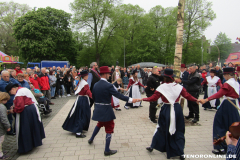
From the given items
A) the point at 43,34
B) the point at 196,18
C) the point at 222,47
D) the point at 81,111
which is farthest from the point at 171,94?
the point at 222,47

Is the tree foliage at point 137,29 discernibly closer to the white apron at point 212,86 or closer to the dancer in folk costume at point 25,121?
the white apron at point 212,86

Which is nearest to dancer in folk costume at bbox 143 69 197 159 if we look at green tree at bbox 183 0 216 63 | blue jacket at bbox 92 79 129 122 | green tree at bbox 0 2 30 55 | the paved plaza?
the paved plaza

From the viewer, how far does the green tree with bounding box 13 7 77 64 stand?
92.5ft

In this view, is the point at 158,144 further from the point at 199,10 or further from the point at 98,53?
the point at 199,10

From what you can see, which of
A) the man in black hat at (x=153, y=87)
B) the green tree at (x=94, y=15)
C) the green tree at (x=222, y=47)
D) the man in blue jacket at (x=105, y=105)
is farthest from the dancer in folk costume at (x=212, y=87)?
the green tree at (x=222, y=47)

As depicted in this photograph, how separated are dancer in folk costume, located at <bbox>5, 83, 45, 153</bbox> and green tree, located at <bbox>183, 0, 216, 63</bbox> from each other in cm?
3222

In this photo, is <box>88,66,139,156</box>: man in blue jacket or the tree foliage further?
the tree foliage

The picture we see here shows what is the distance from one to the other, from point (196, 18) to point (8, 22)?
3836 cm

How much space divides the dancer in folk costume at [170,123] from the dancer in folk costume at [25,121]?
9.31 feet

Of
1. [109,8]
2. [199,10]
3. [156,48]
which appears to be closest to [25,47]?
[109,8]

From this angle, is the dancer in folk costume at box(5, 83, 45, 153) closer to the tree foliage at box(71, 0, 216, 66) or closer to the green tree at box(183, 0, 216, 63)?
the tree foliage at box(71, 0, 216, 66)

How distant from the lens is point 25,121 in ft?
13.3

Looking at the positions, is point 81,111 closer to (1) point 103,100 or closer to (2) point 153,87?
(1) point 103,100

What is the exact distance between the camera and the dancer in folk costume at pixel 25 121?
3.99 m
